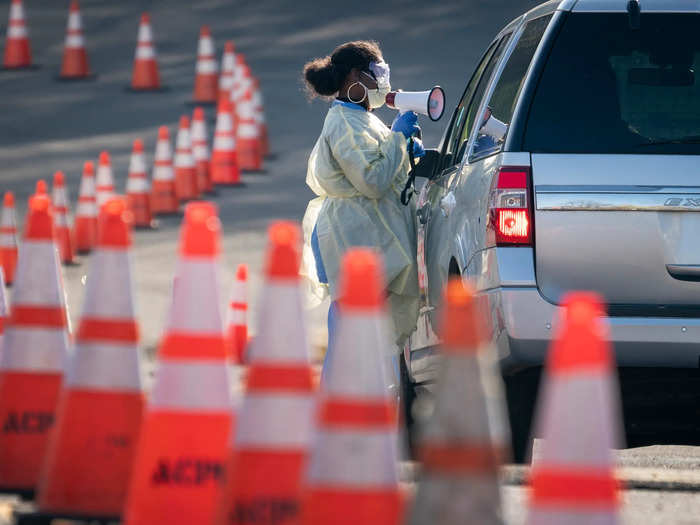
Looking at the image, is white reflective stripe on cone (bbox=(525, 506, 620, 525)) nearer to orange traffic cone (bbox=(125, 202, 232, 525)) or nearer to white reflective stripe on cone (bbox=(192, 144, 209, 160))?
orange traffic cone (bbox=(125, 202, 232, 525))

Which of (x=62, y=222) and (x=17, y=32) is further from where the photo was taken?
(x=17, y=32)

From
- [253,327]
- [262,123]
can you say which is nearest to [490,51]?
[253,327]

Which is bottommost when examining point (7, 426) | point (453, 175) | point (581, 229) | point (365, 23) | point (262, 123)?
point (7, 426)

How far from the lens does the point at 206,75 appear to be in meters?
19.8

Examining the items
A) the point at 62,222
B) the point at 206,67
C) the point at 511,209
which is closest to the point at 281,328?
the point at 511,209

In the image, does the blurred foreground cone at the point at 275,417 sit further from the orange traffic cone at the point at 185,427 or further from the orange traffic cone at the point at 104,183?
the orange traffic cone at the point at 104,183

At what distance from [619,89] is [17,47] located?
665 inches

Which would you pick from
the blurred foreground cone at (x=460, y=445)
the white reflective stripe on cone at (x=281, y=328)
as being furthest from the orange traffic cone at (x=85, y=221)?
the blurred foreground cone at (x=460, y=445)

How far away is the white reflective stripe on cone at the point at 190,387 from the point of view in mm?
3885

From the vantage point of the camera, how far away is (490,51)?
24.3 ft

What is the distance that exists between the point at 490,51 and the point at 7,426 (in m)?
3.53

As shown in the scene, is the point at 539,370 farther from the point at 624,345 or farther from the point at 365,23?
the point at 365,23

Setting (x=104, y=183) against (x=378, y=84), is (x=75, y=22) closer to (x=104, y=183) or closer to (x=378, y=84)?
(x=104, y=183)

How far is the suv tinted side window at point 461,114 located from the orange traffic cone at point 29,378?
2.75 m
